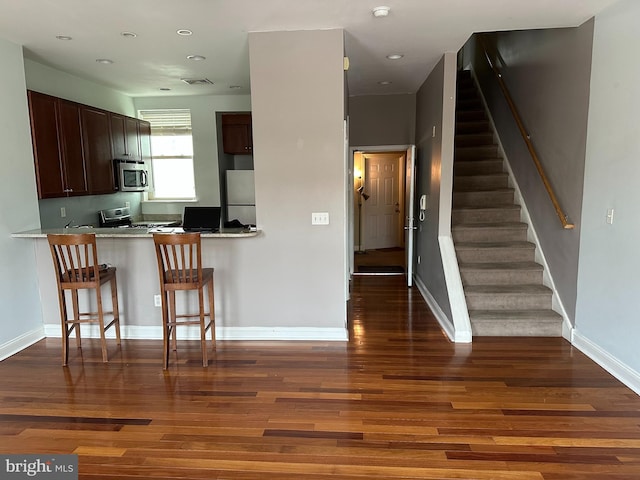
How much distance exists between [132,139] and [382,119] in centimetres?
345

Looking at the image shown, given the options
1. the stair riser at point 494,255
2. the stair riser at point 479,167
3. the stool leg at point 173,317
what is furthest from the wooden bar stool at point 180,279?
the stair riser at point 479,167

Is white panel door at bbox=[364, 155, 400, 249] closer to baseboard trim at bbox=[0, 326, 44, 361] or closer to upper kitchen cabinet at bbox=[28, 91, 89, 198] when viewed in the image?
upper kitchen cabinet at bbox=[28, 91, 89, 198]

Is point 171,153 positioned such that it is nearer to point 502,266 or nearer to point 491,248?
point 491,248

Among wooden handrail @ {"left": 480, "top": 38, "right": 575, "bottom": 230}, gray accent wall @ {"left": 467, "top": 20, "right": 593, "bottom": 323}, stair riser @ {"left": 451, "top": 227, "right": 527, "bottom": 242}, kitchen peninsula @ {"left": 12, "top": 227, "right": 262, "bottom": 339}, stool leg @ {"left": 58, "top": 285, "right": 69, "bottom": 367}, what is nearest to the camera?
stool leg @ {"left": 58, "top": 285, "right": 69, "bottom": 367}

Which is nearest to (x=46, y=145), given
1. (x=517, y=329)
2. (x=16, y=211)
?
(x=16, y=211)

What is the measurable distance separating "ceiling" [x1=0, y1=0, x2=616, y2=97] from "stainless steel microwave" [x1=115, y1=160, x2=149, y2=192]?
47.9 inches

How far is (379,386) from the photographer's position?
2.93 metres

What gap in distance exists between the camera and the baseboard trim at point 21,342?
3.48 m

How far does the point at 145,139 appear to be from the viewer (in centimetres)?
606

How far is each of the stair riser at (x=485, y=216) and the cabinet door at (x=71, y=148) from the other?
417 cm

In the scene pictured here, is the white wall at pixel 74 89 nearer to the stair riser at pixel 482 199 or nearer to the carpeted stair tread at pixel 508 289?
the stair riser at pixel 482 199

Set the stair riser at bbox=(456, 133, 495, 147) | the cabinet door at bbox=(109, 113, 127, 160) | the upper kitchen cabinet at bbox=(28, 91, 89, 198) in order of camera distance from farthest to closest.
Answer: the stair riser at bbox=(456, 133, 495, 147) < the cabinet door at bbox=(109, 113, 127, 160) < the upper kitchen cabinet at bbox=(28, 91, 89, 198)

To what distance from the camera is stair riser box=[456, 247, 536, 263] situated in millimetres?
4379

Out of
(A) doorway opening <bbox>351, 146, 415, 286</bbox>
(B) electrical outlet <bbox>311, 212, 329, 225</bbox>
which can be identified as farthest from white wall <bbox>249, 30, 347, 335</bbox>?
(A) doorway opening <bbox>351, 146, 415, 286</bbox>
